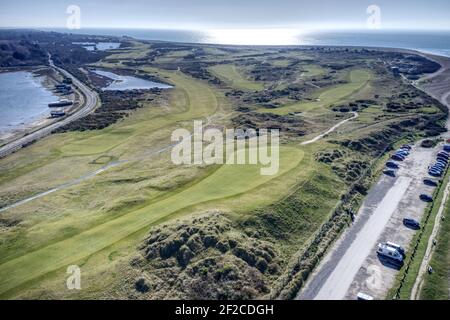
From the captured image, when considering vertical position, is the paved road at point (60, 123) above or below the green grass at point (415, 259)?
above

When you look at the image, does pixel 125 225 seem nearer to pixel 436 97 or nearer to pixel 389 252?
pixel 389 252

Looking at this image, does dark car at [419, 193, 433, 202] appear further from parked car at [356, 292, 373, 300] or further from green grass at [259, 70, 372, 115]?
green grass at [259, 70, 372, 115]

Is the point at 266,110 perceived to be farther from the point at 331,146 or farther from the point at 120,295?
the point at 120,295

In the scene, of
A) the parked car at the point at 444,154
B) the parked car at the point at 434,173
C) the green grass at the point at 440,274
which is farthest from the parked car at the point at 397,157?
the green grass at the point at 440,274

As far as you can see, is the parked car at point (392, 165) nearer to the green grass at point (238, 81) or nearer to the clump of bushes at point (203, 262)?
the clump of bushes at point (203, 262)

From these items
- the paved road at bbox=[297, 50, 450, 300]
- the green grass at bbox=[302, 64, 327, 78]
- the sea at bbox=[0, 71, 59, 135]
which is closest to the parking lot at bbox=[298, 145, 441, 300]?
the paved road at bbox=[297, 50, 450, 300]

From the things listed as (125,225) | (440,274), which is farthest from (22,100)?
(440,274)
